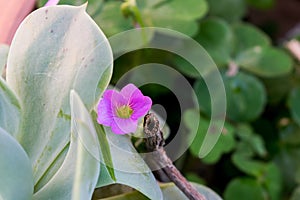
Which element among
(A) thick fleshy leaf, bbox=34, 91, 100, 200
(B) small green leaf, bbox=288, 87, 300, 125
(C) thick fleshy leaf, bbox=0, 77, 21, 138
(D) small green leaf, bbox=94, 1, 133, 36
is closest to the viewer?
(A) thick fleshy leaf, bbox=34, 91, 100, 200

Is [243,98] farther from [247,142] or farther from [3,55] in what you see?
[3,55]

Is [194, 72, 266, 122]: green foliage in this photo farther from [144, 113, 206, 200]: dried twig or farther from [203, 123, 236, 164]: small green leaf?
[144, 113, 206, 200]: dried twig

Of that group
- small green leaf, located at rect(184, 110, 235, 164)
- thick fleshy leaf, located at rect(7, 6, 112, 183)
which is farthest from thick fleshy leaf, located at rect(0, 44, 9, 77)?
small green leaf, located at rect(184, 110, 235, 164)

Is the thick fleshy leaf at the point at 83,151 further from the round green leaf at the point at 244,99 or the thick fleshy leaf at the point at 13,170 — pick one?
the round green leaf at the point at 244,99

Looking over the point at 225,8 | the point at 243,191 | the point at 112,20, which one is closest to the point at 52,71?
the point at 112,20

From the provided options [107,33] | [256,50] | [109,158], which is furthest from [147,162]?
[256,50]

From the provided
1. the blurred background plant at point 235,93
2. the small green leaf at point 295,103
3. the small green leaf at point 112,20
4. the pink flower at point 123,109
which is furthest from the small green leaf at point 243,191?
the pink flower at point 123,109
